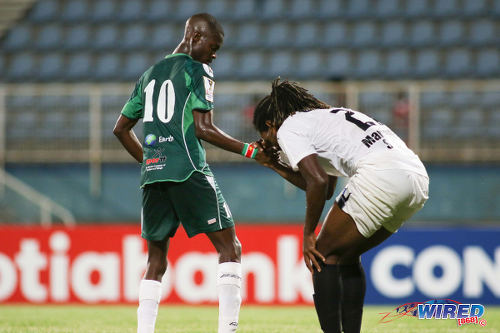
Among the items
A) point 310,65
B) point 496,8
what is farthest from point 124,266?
point 496,8

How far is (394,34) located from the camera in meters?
12.5

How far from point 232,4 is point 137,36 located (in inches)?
68.3

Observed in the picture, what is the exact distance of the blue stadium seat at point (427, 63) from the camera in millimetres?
11945

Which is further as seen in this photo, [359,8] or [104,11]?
[104,11]

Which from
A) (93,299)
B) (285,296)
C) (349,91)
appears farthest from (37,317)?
(349,91)

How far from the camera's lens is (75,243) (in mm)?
8297

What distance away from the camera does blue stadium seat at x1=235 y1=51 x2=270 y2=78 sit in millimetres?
12289

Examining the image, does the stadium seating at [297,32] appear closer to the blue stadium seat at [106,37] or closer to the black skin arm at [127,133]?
the blue stadium seat at [106,37]

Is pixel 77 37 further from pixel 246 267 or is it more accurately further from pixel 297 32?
pixel 246 267

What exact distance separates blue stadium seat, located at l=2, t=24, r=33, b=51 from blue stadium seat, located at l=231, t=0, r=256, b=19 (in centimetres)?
359

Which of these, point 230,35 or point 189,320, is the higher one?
point 230,35

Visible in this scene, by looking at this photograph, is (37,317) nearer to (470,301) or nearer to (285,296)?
(285,296)

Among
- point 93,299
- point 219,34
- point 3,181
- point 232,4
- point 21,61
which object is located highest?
point 232,4

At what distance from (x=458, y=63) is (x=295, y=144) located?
876 centimetres
